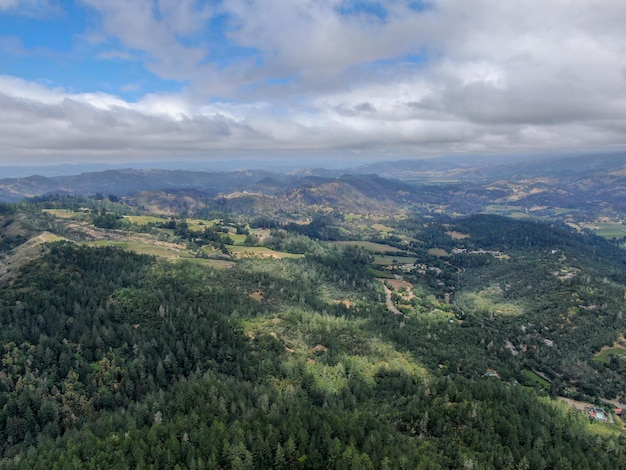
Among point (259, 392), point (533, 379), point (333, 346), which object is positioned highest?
point (259, 392)

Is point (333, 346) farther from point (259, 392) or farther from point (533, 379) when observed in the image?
point (533, 379)

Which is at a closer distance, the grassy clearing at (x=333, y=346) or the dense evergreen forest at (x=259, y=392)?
the dense evergreen forest at (x=259, y=392)

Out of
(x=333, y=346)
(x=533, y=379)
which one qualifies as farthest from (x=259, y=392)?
(x=533, y=379)

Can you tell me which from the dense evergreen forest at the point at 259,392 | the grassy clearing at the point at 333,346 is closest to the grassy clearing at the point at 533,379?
the dense evergreen forest at the point at 259,392

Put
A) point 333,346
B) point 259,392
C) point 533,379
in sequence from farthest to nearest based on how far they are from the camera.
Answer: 1. point 533,379
2. point 333,346
3. point 259,392

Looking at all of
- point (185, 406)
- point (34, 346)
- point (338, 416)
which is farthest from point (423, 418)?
point (34, 346)

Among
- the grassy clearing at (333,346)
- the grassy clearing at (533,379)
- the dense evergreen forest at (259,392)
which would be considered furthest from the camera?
the grassy clearing at (533,379)

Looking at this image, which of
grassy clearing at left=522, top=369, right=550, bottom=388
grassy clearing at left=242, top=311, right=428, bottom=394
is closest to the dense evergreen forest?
grassy clearing at left=242, top=311, right=428, bottom=394

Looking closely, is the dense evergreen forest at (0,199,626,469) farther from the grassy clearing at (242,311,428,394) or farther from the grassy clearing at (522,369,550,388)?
the grassy clearing at (522,369,550,388)

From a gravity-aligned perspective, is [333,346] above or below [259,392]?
below

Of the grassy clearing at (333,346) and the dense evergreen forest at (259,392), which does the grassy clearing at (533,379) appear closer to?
the dense evergreen forest at (259,392)

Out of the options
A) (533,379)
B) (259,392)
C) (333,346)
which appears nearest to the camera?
(259,392)

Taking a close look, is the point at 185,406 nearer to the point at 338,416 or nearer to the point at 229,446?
the point at 229,446
